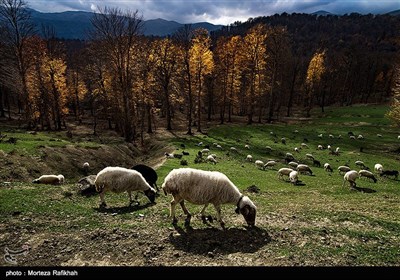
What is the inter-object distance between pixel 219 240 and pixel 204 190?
240cm

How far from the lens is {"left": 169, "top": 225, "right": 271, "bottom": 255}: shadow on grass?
11.8 metres

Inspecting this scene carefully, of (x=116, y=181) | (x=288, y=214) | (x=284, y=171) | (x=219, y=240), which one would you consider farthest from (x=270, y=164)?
(x=219, y=240)

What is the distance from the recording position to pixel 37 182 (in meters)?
21.9

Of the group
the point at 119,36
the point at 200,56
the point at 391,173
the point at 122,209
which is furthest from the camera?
the point at 200,56

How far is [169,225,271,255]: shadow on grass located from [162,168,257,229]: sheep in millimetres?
605

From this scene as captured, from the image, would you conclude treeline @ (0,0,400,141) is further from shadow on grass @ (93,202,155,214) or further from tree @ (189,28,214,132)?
shadow on grass @ (93,202,155,214)

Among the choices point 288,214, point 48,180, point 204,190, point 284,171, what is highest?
point 204,190

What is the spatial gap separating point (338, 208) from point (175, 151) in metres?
24.6

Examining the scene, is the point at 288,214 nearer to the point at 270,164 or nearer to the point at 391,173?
the point at 270,164

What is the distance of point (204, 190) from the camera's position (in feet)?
44.8

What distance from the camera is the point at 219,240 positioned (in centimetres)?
1249

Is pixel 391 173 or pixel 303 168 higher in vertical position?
pixel 391 173

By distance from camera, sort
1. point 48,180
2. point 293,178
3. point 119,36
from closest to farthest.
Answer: point 48,180 → point 293,178 → point 119,36

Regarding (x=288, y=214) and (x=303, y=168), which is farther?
(x=303, y=168)
